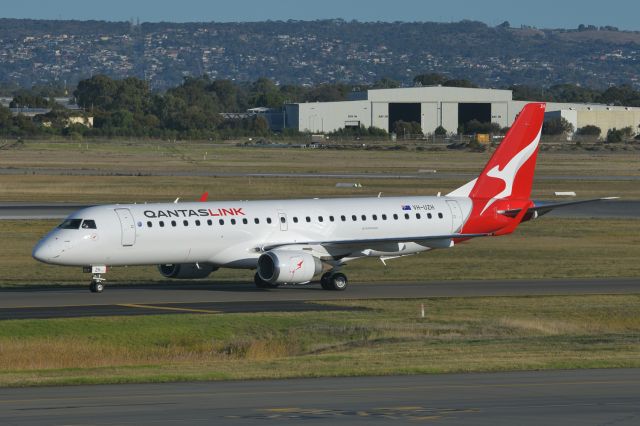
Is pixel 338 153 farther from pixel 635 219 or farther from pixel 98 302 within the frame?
pixel 98 302

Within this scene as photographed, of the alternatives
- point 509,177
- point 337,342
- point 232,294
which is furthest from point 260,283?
point 337,342

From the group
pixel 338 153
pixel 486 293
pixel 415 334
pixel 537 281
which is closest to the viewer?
pixel 415 334

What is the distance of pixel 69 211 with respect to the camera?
81375 mm

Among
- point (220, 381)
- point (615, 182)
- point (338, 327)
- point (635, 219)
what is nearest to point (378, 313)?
point (338, 327)

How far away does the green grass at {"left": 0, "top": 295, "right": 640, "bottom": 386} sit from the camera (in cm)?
3038

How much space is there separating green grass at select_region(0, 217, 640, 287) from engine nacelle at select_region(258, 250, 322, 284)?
217 inches

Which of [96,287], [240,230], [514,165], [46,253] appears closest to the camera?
[46,253]

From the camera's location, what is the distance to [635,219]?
256 feet

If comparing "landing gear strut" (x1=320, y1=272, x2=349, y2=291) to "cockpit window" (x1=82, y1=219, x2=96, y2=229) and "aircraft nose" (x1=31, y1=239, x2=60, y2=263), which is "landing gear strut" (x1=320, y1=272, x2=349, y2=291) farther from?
"aircraft nose" (x1=31, y1=239, x2=60, y2=263)

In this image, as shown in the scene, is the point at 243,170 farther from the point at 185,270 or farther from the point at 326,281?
the point at 326,281

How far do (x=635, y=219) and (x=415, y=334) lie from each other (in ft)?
141

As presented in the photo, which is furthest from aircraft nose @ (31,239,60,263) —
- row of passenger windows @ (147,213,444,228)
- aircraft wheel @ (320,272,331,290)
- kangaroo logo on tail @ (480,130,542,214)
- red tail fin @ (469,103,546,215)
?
kangaroo logo on tail @ (480,130,542,214)

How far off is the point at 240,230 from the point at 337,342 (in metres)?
11.7

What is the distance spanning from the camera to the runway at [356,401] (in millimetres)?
22859
